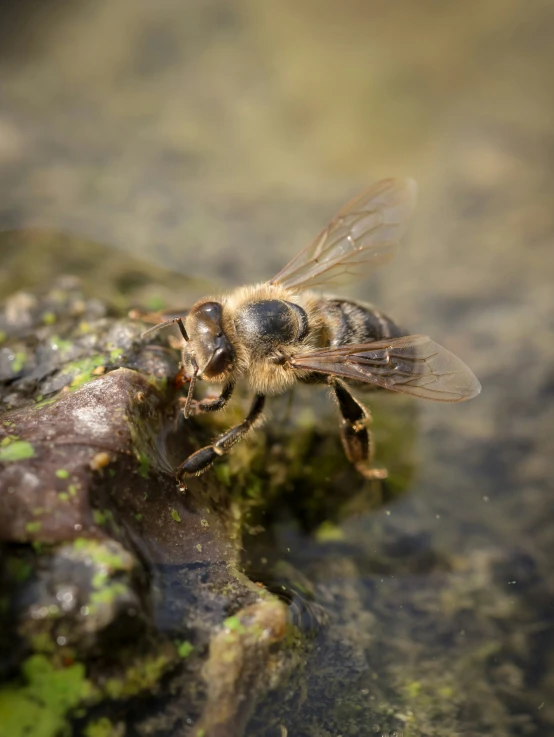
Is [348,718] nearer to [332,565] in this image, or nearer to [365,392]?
[332,565]

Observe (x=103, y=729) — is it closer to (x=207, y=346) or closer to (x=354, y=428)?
(x=207, y=346)

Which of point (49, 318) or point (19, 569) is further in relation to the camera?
point (49, 318)

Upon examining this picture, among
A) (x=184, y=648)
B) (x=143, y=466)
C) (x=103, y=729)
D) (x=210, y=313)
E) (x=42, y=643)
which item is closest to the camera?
(x=42, y=643)

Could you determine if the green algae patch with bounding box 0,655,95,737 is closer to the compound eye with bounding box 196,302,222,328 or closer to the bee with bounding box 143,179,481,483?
the bee with bounding box 143,179,481,483

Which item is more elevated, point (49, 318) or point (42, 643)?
point (49, 318)

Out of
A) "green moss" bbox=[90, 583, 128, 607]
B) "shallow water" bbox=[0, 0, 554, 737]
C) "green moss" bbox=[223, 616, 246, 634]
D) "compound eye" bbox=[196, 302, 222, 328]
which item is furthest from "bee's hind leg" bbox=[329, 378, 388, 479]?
"green moss" bbox=[90, 583, 128, 607]

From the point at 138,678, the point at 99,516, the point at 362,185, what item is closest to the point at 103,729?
the point at 138,678
